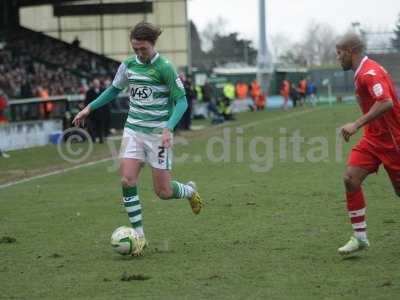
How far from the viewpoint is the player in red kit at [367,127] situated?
7531 mm

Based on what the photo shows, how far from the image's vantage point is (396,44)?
128 ft

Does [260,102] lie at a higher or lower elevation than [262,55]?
lower

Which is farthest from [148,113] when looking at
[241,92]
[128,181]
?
[241,92]

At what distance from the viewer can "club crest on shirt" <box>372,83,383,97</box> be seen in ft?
24.7

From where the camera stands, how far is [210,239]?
9.14 meters

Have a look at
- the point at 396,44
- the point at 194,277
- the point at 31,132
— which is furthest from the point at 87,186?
the point at 396,44

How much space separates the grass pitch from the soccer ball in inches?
4.6

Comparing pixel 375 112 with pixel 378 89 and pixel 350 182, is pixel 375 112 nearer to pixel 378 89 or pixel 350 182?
A: pixel 378 89

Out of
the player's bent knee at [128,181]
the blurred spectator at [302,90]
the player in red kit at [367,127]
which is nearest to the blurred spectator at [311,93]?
the blurred spectator at [302,90]

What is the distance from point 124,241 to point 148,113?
1202 mm

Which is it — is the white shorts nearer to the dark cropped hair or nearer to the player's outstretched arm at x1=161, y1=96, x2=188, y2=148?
the player's outstretched arm at x1=161, y1=96, x2=188, y2=148

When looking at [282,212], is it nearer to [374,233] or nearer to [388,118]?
[374,233]

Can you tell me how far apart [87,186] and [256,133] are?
14.2 metres

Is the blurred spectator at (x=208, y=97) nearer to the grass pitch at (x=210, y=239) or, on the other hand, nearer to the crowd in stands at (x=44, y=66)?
the crowd in stands at (x=44, y=66)
